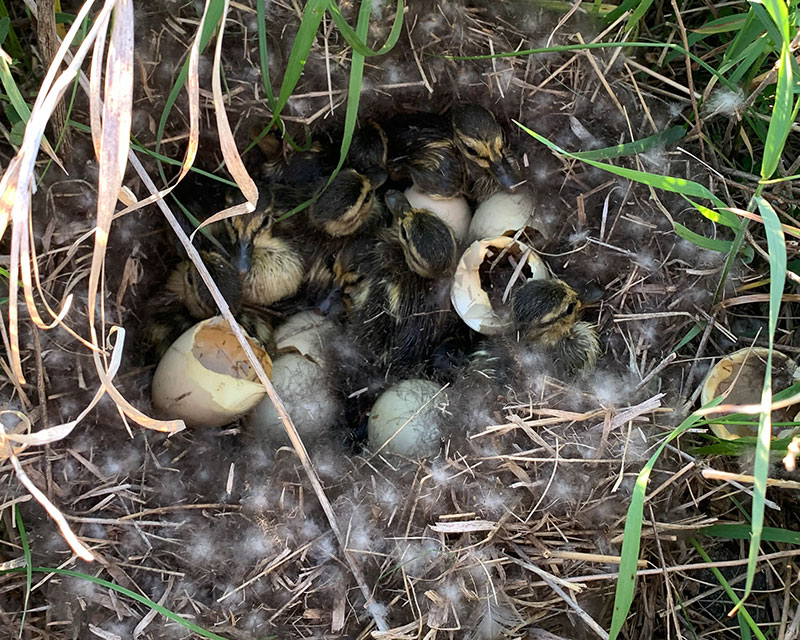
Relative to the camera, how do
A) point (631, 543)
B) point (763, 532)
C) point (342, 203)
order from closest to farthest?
point (631, 543) < point (763, 532) < point (342, 203)

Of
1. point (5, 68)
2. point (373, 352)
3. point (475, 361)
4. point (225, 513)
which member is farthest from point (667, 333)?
point (5, 68)

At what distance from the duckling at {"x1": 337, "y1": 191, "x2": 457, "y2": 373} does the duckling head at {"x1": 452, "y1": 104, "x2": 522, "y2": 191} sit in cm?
22

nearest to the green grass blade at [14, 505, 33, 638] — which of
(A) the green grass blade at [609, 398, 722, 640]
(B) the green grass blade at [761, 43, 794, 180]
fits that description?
(A) the green grass blade at [609, 398, 722, 640]

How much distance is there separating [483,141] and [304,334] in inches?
29.3

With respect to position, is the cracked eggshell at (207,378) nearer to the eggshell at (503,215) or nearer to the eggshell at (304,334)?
the eggshell at (304,334)

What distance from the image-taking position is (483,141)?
2178mm

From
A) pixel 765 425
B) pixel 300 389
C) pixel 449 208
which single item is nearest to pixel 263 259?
pixel 300 389

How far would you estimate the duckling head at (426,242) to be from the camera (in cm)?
211

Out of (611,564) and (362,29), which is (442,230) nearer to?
(362,29)

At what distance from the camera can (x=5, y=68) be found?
1.41 meters

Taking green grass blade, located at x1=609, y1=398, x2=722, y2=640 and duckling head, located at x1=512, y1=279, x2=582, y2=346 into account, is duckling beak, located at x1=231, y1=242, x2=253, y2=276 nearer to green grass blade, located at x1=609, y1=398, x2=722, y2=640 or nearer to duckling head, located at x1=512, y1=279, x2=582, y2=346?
duckling head, located at x1=512, y1=279, x2=582, y2=346

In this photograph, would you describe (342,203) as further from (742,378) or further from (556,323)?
(742,378)

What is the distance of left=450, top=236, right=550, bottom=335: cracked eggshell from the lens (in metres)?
2.15

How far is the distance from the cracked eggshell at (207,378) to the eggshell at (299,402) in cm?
9
